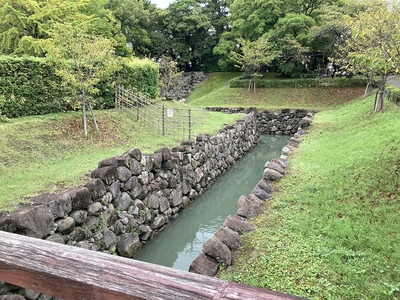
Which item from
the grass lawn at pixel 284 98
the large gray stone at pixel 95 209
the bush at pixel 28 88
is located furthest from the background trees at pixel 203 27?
the large gray stone at pixel 95 209

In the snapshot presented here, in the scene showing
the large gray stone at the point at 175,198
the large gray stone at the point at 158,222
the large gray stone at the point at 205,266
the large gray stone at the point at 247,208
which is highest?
the large gray stone at the point at 247,208

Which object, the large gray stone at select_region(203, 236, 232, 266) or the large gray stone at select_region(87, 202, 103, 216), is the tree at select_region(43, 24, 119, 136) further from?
the large gray stone at select_region(203, 236, 232, 266)

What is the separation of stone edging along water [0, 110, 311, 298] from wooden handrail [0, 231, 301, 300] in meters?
3.06

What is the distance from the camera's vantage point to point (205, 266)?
388cm

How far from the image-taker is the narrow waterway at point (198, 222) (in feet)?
22.2

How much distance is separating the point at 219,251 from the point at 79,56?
831cm

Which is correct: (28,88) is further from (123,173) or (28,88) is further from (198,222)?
(198,222)

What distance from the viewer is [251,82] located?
27203 millimetres

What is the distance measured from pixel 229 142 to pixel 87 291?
42.5ft

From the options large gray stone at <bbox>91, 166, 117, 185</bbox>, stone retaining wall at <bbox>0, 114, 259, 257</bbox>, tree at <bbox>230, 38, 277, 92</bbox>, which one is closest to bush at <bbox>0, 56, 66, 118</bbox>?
stone retaining wall at <bbox>0, 114, 259, 257</bbox>

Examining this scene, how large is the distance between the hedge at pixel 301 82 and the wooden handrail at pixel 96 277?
84.1ft

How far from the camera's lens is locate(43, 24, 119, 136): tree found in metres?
9.51

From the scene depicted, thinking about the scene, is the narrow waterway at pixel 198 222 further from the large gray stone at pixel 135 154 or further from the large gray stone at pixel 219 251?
the large gray stone at pixel 219 251

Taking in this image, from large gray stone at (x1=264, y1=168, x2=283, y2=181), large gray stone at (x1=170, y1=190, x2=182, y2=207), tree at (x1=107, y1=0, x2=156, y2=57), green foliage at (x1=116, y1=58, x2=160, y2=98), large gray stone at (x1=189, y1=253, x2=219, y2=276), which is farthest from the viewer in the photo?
tree at (x1=107, y1=0, x2=156, y2=57)
